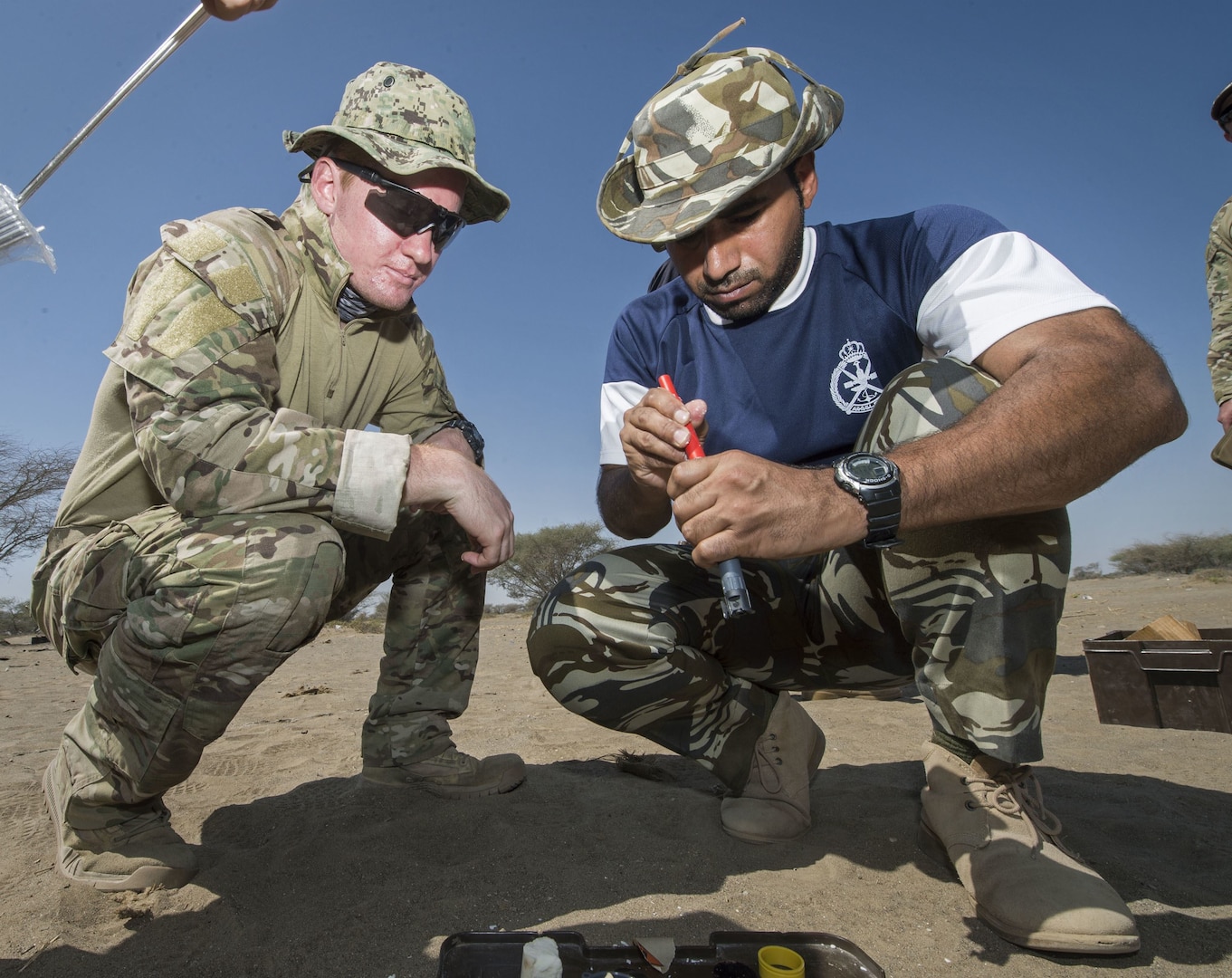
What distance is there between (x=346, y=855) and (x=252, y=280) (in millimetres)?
1380

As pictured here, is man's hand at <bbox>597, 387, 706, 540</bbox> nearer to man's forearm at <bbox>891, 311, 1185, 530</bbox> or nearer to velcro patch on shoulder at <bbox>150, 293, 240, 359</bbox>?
man's forearm at <bbox>891, 311, 1185, 530</bbox>

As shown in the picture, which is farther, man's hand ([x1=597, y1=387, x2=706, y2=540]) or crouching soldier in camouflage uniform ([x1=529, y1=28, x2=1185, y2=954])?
man's hand ([x1=597, y1=387, x2=706, y2=540])

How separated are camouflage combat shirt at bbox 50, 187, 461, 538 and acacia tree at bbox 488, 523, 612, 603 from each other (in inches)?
687

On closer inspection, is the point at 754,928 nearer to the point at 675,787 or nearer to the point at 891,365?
the point at 675,787

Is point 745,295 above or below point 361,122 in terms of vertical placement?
below

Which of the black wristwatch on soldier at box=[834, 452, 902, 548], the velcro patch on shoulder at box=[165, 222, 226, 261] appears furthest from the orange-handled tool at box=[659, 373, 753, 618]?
the velcro patch on shoulder at box=[165, 222, 226, 261]

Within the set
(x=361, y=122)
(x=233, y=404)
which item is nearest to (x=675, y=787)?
(x=233, y=404)

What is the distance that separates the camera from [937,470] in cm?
150

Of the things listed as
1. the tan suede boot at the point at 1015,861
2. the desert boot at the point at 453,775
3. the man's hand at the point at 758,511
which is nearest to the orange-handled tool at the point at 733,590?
the man's hand at the point at 758,511

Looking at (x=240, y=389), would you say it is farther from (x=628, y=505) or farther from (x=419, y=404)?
(x=628, y=505)

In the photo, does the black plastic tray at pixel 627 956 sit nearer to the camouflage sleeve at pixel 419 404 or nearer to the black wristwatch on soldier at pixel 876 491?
the black wristwatch on soldier at pixel 876 491

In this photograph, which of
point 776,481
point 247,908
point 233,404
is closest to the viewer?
point 776,481

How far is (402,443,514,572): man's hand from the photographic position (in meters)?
1.89

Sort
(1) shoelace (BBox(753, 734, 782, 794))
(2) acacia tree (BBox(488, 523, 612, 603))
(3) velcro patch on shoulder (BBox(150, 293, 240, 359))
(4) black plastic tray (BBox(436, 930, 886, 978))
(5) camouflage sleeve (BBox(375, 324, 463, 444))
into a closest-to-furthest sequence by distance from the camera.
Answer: (4) black plastic tray (BBox(436, 930, 886, 978))
(3) velcro patch on shoulder (BBox(150, 293, 240, 359))
(1) shoelace (BBox(753, 734, 782, 794))
(5) camouflage sleeve (BBox(375, 324, 463, 444))
(2) acacia tree (BBox(488, 523, 612, 603))
